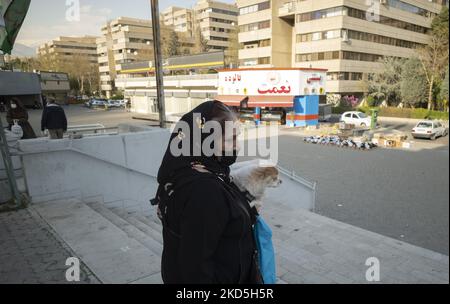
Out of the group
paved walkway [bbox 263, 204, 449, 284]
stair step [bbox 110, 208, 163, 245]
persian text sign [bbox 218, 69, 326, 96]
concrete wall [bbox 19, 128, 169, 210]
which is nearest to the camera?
paved walkway [bbox 263, 204, 449, 284]

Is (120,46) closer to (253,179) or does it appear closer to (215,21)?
(215,21)

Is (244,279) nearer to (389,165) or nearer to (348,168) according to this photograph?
(348,168)

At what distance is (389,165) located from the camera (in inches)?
567

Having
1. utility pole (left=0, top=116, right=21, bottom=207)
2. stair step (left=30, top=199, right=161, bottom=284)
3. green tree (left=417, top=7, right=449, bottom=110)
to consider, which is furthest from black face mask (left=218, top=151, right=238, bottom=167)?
utility pole (left=0, top=116, right=21, bottom=207)

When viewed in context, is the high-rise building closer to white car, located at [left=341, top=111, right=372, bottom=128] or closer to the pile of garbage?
white car, located at [left=341, top=111, right=372, bottom=128]

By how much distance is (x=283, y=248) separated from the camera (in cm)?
631

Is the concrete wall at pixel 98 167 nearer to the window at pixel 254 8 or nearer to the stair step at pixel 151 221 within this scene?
the stair step at pixel 151 221

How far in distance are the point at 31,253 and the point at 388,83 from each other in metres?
41.2

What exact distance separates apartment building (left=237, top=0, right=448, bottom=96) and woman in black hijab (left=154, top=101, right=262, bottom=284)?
38.5 meters

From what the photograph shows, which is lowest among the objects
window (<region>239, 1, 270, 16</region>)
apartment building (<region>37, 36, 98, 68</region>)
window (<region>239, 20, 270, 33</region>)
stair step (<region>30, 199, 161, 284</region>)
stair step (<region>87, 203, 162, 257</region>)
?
stair step (<region>87, 203, 162, 257</region>)

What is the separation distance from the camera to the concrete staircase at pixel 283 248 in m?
3.88

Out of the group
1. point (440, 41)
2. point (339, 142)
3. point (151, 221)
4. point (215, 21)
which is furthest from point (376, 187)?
point (215, 21)

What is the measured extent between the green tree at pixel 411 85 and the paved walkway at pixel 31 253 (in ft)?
112

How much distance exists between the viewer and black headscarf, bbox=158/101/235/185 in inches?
65.5
